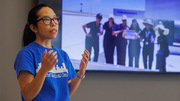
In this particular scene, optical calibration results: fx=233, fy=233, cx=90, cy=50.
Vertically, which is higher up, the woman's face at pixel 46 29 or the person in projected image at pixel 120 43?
the woman's face at pixel 46 29

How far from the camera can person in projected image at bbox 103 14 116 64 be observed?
2.75 meters

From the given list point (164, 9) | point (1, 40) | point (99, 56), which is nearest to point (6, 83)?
point (1, 40)

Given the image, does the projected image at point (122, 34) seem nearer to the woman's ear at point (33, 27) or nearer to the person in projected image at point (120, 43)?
the person in projected image at point (120, 43)

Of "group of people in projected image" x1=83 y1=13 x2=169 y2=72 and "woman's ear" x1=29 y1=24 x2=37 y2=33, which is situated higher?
"woman's ear" x1=29 y1=24 x2=37 y2=33

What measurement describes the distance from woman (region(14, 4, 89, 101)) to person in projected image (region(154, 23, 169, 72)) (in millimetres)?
1925

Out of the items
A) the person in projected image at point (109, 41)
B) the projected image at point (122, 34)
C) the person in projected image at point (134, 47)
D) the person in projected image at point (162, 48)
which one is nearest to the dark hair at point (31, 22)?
the projected image at point (122, 34)

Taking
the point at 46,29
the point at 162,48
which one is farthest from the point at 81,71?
the point at 162,48

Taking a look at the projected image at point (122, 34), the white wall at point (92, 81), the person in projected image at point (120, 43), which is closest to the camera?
the white wall at point (92, 81)

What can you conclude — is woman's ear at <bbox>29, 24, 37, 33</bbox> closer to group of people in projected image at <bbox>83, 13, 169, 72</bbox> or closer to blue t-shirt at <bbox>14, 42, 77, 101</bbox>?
blue t-shirt at <bbox>14, 42, 77, 101</bbox>

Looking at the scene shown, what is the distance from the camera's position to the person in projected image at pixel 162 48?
9.57 ft

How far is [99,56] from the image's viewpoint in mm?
2719

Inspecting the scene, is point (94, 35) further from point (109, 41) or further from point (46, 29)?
point (46, 29)

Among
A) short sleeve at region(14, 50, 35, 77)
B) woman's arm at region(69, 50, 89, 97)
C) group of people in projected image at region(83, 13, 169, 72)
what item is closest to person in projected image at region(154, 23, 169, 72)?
group of people in projected image at region(83, 13, 169, 72)

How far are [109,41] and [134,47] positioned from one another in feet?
1.09
